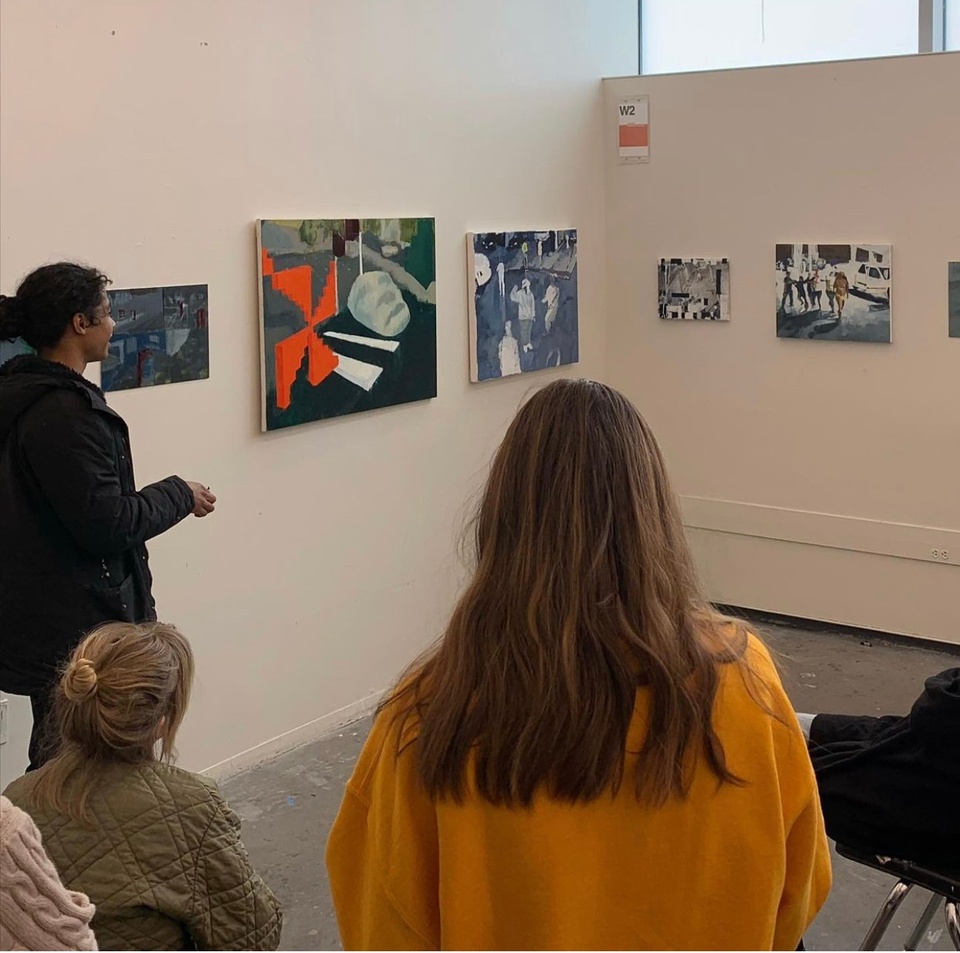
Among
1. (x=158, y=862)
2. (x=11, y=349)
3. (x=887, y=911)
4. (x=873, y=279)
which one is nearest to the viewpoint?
(x=158, y=862)

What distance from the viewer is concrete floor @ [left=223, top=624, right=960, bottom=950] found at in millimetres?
3082

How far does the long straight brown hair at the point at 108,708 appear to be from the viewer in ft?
Result: 6.34

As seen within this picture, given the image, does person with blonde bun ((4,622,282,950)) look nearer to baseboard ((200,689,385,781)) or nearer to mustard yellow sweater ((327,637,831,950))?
mustard yellow sweater ((327,637,831,950))

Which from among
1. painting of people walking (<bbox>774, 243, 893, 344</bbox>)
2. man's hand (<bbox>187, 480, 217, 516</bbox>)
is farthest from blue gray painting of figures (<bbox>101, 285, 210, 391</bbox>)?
painting of people walking (<bbox>774, 243, 893, 344</bbox>)

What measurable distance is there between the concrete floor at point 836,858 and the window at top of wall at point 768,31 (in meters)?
2.38

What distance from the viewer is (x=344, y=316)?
4.19 metres

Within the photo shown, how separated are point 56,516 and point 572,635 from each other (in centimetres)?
180

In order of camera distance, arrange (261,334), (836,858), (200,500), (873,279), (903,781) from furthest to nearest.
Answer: (873,279)
(261,334)
(836,858)
(200,500)
(903,781)

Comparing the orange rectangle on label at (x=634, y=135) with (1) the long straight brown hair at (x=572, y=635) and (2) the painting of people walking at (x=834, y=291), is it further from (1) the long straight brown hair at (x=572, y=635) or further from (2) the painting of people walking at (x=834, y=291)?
(1) the long straight brown hair at (x=572, y=635)

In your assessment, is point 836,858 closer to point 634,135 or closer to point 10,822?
point 10,822

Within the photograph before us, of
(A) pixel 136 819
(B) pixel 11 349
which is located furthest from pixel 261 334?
(A) pixel 136 819

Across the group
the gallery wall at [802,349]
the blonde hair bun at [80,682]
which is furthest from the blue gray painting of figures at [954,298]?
the blonde hair bun at [80,682]

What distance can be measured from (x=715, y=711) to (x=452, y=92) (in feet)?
11.9

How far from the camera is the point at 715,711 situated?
1.38 meters
